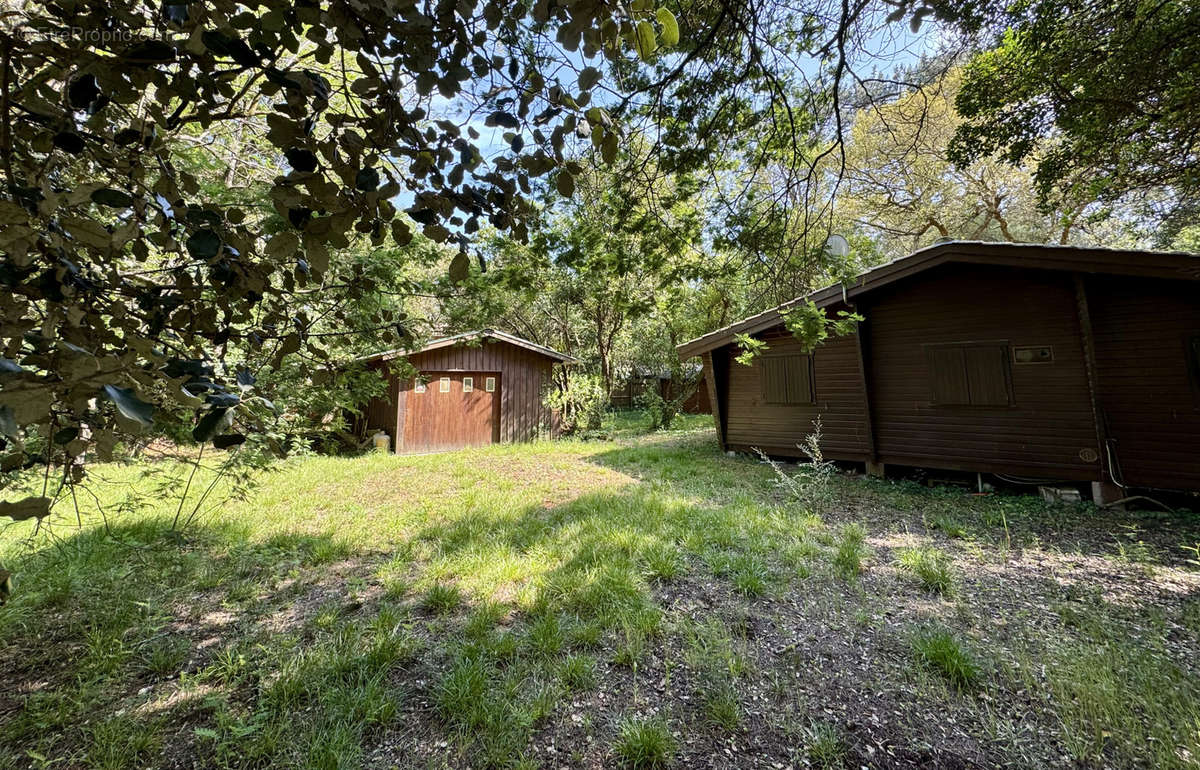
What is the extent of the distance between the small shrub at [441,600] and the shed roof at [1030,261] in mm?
3153

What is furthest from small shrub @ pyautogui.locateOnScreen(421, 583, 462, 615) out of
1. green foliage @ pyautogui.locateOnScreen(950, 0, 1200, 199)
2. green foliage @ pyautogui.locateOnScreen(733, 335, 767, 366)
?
green foliage @ pyautogui.locateOnScreen(950, 0, 1200, 199)

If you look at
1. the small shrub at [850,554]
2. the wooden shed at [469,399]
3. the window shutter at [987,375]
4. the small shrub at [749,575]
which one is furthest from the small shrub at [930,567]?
the wooden shed at [469,399]

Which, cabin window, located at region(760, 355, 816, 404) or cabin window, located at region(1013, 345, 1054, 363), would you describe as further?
cabin window, located at region(760, 355, 816, 404)

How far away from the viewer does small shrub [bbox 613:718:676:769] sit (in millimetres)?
1819

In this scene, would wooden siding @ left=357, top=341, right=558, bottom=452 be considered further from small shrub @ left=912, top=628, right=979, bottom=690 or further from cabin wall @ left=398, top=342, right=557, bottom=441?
small shrub @ left=912, top=628, right=979, bottom=690

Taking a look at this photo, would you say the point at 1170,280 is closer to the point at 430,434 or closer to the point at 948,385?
the point at 948,385

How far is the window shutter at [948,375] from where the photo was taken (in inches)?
252

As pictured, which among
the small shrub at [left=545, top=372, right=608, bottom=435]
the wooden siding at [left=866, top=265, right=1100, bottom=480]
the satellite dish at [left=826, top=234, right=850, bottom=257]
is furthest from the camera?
the small shrub at [left=545, top=372, right=608, bottom=435]

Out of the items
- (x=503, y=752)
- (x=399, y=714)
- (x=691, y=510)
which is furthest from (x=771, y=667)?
(x=691, y=510)

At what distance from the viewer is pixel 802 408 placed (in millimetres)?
8148

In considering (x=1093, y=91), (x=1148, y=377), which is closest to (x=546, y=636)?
(x=1093, y=91)

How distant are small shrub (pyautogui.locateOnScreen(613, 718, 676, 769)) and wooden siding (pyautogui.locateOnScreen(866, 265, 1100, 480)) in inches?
265

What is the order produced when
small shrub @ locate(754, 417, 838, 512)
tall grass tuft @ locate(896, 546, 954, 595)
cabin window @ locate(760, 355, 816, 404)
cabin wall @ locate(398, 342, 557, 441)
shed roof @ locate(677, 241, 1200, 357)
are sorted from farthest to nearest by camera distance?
cabin wall @ locate(398, 342, 557, 441), cabin window @ locate(760, 355, 816, 404), small shrub @ locate(754, 417, 838, 512), shed roof @ locate(677, 241, 1200, 357), tall grass tuft @ locate(896, 546, 954, 595)

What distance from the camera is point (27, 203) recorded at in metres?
0.88
